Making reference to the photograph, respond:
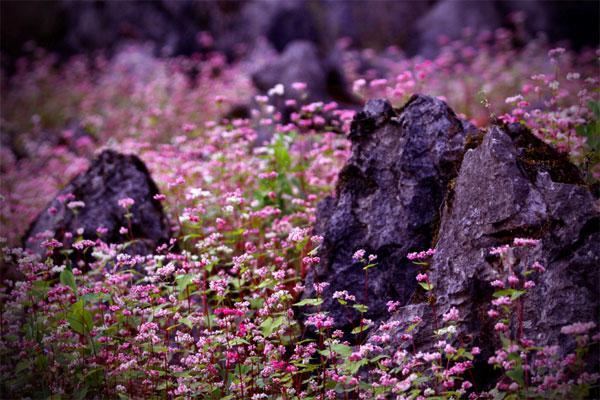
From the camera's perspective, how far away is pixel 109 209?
19.2 feet

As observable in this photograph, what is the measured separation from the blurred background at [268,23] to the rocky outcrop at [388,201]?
1072cm

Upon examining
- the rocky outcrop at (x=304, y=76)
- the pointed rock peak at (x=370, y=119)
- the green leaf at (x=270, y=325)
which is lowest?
the green leaf at (x=270, y=325)

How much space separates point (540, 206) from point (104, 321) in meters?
3.08

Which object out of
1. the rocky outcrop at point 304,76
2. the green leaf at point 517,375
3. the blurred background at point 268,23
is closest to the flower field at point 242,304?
the green leaf at point 517,375

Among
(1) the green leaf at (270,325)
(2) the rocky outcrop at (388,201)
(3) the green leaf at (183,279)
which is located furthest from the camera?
(2) the rocky outcrop at (388,201)

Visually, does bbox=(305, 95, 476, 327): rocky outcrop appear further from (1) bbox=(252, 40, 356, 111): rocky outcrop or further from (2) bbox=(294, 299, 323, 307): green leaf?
(1) bbox=(252, 40, 356, 111): rocky outcrop

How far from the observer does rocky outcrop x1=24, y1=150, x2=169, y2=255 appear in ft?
18.9

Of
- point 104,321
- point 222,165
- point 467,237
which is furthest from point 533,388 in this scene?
point 222,165

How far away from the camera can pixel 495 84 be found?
36.3 ft

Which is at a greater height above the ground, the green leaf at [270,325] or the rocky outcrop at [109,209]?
the rocky outcrop at [109,209]

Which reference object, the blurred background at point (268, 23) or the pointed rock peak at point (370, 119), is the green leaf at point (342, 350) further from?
the blurred background at point (268, 23)

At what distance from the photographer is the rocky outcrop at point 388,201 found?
4.39 meters

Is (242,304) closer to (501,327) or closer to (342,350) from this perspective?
(342,350)

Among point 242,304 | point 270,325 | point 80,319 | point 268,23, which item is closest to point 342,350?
point 270,325
